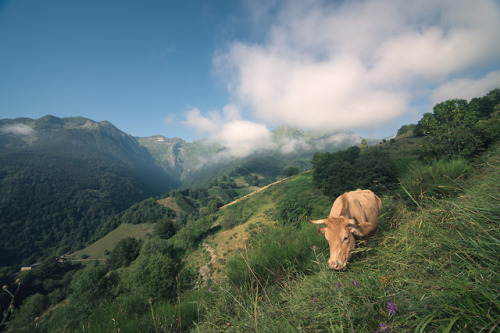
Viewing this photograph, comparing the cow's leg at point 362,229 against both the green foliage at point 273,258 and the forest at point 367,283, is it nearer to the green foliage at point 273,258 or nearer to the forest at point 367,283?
the forest at point 367,283

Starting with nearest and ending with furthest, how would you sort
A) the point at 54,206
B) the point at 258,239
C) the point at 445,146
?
the point at 258,239, the point at 445,146, the point at 54,206

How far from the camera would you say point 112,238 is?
124 meters

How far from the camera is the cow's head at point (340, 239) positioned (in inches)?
147

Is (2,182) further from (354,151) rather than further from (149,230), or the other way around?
(354,151)

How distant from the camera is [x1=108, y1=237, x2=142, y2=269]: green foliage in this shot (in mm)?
57062

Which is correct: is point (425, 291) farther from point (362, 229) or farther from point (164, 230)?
point (164, 230)

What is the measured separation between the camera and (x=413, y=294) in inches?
60.8

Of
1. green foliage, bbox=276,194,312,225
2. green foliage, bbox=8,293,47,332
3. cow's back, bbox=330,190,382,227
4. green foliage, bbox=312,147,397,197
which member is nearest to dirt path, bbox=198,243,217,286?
green foliage, bbox=276,194,312,225

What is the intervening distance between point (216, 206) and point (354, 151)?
5678 cm

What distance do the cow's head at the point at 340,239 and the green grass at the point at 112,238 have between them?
134 m

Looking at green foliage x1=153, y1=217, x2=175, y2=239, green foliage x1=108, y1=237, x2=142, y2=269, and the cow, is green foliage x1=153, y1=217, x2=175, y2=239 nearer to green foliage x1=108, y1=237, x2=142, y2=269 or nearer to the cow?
green foliage x1=108, y1=237, x2=142, y2=269

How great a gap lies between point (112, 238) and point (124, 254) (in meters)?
90.3

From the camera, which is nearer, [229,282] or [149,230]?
[229,282]

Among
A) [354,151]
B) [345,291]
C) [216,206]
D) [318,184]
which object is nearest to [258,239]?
[345,291]
